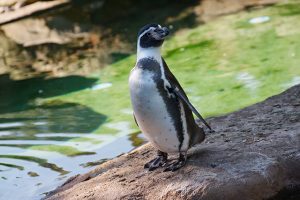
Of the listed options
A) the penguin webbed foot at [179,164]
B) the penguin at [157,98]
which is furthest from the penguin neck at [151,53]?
the penguin webbed foot at [179,164]

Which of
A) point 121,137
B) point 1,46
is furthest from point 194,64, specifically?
point 1,46

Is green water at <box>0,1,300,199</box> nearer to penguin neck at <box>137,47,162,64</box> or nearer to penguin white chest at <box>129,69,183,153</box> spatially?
penguin white chest at <box>129,69,183,153</box>

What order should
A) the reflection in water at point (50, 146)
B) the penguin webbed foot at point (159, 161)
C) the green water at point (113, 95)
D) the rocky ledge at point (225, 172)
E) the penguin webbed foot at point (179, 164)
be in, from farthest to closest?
the green water at point (113, 95), the reflection in water at point (50, 146), the penguin webbed foot at point (159, 161), the penguin webbed foot at point (179, 164), the rocky ledge at point (225, 172)

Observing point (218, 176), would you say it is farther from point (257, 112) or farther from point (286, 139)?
point (257, 112)

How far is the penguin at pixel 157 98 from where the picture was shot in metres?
2.64

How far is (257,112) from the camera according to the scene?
3566 millimetres

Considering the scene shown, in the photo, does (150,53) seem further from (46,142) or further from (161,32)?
(46,142)

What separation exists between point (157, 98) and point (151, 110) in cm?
6

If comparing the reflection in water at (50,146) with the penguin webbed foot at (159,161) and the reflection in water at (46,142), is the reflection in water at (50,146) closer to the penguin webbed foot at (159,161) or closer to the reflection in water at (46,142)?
the reflection in water at (46,142)

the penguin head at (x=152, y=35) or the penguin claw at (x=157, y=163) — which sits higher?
the penguin head at (x=152, y=35)

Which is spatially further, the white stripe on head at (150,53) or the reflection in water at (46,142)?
the reflection in water at (46,142)

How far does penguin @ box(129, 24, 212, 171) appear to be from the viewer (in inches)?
104

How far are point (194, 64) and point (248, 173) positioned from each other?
347 cm

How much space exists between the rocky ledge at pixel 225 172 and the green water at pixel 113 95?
0.81 metres
